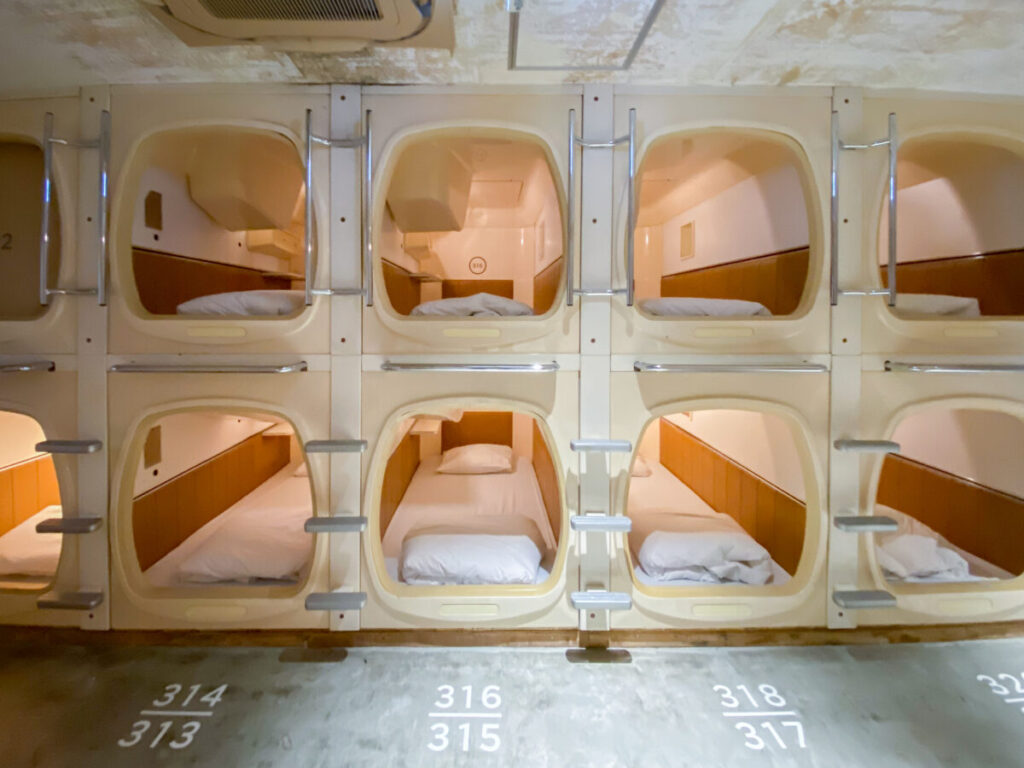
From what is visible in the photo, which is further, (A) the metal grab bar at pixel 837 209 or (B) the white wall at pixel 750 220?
→ (B) the white wall at pixel 750 220

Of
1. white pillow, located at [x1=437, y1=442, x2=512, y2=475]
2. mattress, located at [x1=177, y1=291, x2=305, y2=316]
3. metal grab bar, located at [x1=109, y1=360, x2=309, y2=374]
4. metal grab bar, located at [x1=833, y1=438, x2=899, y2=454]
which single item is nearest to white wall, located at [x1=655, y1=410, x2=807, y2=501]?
metal grab bar, located at [x1=833, y1=438, x2=899, y2=454]

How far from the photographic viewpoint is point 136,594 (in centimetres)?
195

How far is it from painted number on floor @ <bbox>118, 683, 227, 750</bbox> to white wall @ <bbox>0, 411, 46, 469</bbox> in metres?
1.22

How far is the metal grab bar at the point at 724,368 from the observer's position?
1.88 meters

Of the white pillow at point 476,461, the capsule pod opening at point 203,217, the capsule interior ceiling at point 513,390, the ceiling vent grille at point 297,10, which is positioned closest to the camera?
the ceiling vent grille at point 297,10

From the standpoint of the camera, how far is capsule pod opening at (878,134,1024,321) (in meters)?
2.06

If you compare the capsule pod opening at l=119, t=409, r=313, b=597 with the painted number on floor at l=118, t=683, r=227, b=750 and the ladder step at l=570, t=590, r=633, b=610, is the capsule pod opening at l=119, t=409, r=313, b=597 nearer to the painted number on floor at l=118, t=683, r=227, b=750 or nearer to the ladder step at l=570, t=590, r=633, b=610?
the painted number on floor at l=118, t=683, r=227, b=750

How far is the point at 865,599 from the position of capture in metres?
1.93

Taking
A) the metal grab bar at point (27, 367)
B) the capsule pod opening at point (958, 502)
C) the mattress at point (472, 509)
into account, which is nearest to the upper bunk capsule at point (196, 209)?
the metal grab bar at point (27, 367)

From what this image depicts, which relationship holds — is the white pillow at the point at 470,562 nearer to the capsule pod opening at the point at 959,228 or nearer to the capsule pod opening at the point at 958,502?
the capsule pod opening at the point at 958,502

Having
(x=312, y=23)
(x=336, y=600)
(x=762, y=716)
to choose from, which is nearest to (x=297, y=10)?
(x=312, y=23)

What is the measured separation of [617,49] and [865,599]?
6.50ft

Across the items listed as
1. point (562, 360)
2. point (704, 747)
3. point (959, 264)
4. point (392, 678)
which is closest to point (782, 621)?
point (704, 747)

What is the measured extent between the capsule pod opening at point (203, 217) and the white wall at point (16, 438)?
736 millimetres
